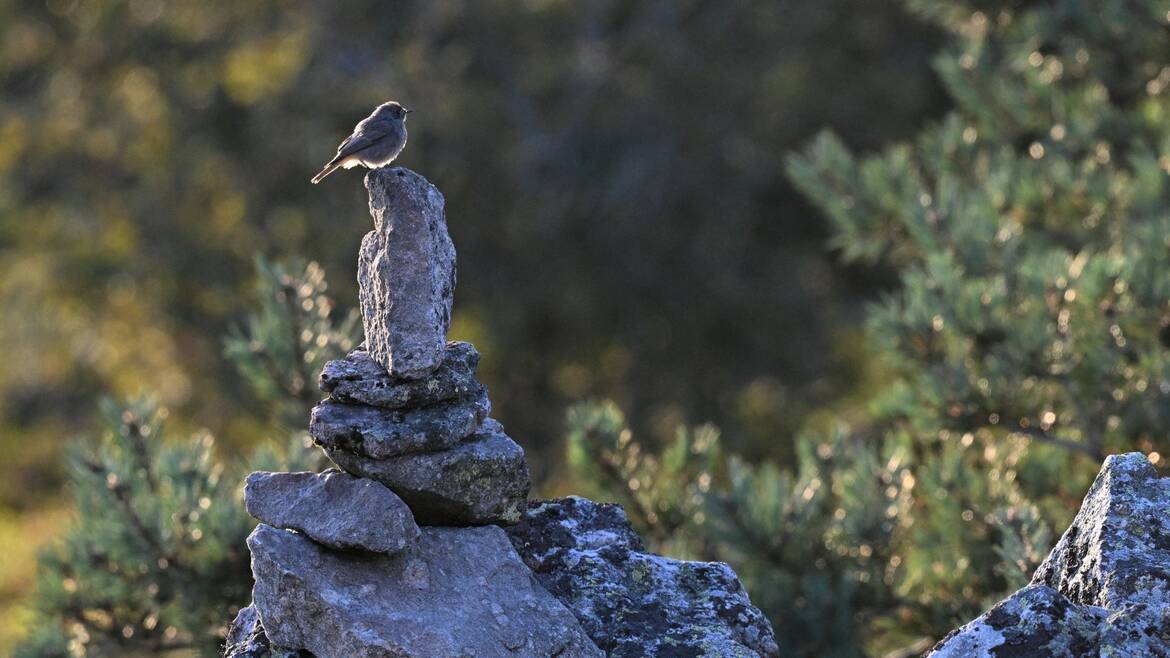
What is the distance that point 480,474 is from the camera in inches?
178

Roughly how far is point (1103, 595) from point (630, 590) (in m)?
1.38

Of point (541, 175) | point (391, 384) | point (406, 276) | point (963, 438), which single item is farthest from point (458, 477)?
point (541, 175)

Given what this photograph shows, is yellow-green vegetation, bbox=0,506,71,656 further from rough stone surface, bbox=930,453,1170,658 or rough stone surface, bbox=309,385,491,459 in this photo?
rough stone surface, bbox=930,453,1170,658

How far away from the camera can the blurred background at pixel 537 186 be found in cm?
2105

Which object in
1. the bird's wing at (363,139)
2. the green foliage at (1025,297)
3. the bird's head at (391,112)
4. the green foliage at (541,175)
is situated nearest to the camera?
the bird's wing at (363,139)

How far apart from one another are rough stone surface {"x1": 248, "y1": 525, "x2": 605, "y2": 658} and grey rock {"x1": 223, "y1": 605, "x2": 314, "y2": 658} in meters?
0.04

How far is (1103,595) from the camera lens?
429 cm

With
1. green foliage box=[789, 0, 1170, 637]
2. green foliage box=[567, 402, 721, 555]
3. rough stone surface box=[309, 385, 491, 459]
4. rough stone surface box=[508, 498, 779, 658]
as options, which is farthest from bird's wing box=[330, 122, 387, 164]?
green foliage box=[789, 0, 1170, 637]

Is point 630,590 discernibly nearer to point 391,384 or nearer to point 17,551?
point 391,384

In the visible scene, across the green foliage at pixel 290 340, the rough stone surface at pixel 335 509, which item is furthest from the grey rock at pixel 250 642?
the green foliage at pixel 290 340

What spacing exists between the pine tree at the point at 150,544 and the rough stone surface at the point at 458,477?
1903 millimetres

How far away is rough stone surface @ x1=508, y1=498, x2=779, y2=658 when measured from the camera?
4488 millimetres

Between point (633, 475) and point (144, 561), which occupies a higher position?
point (633, 475)

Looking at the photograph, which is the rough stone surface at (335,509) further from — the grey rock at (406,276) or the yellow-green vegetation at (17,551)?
the yellow-green vegetation at (17,551)
